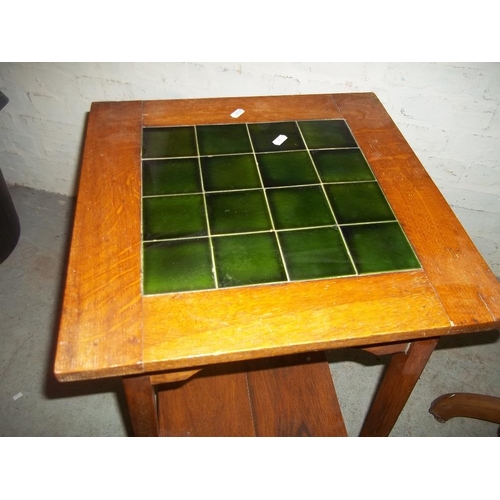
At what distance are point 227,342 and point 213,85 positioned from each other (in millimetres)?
1164

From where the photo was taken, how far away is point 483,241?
188 cm

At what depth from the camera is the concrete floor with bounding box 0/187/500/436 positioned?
4.91ft

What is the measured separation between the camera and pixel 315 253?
0.93 m

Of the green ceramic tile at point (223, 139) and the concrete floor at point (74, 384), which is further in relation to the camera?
the concrete floor at point (74, 384)

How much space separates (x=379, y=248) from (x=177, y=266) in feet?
1.40

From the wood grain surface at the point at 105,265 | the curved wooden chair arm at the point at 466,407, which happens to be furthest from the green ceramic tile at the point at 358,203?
the curved wooden chair arm at the point at 466,407

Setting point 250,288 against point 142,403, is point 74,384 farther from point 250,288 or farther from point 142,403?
point 250,288

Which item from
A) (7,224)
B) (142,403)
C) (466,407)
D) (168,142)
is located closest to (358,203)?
(168,142)

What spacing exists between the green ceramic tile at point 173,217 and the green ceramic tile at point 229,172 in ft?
0.21

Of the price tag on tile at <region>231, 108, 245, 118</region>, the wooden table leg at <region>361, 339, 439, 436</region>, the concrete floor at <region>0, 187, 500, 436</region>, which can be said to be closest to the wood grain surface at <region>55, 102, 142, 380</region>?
the price tag on tile at <region>231, 108, 245, 118</region>

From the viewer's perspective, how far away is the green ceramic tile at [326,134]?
120 centimetres

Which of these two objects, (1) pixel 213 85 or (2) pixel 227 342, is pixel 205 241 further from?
(1) pixel 213 85

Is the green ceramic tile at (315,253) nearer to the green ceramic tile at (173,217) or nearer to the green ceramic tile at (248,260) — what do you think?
the green ceramic tile at (248,260)
